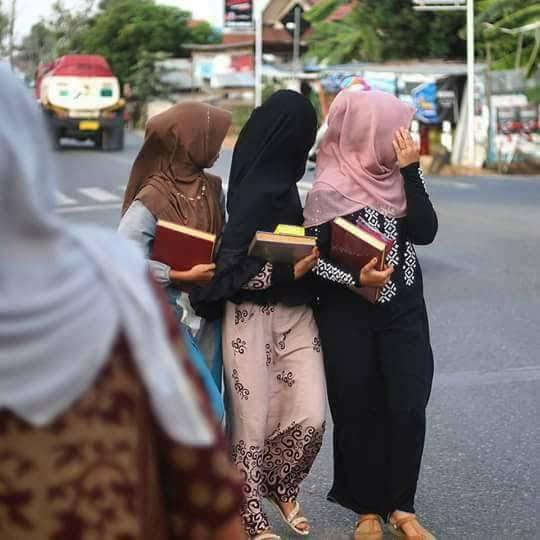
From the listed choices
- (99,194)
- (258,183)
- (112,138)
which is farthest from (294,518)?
(112,138)

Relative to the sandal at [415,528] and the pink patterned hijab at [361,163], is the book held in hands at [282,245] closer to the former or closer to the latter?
the pink patterned hijab at [361,163]

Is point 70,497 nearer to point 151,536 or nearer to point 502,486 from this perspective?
point 151,536

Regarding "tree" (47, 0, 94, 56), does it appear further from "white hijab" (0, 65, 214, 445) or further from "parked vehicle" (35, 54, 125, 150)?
"white hijab" (0, 65, 214, 445)

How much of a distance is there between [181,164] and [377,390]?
38.8 inches

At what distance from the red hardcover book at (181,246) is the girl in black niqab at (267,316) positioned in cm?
17

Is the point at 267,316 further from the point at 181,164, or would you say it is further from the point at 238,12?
the point at 238,12

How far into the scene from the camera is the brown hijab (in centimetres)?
407

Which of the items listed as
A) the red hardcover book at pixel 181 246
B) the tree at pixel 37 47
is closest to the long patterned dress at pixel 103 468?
the red hardcover book at pixel 181 246

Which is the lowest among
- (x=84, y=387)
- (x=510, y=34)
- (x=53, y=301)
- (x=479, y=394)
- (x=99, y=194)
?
(x=99, y=194)

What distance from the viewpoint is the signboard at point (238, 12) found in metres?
53.9

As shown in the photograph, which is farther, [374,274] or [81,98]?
[81,98]

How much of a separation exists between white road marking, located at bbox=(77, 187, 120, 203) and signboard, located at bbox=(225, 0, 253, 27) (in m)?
33.2

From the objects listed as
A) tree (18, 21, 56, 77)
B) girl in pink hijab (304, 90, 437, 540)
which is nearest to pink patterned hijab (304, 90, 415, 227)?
girl in pink hijab (304, 90, 437, 540)

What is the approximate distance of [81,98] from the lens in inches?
1340
